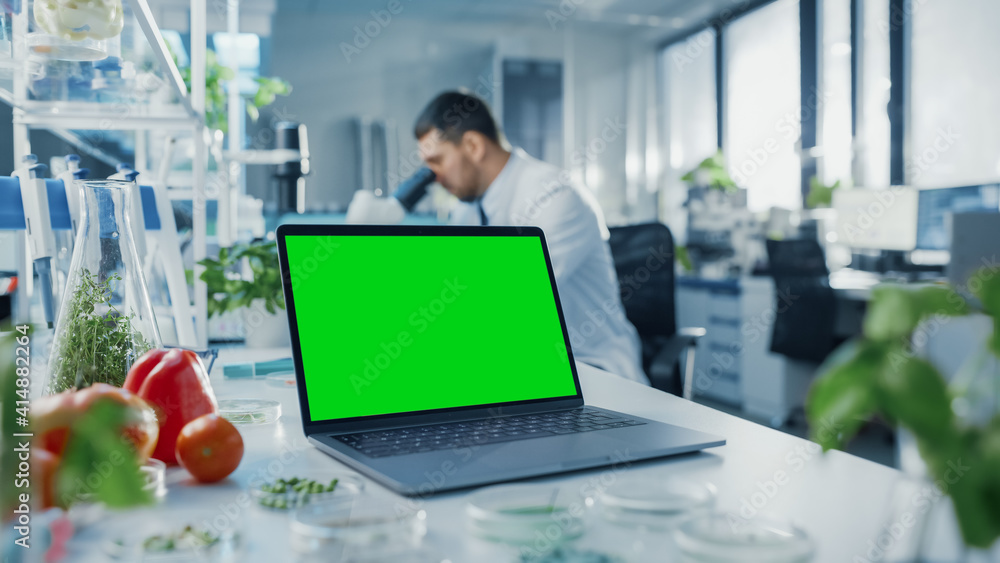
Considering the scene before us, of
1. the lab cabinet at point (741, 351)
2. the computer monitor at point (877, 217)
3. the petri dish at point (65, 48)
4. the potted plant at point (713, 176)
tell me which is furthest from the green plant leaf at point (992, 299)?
the potted plant at point (713, 176)

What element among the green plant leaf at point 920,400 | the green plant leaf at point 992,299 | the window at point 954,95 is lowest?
the green plant leaf at point 920,400

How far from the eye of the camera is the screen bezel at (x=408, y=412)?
27.9 inches

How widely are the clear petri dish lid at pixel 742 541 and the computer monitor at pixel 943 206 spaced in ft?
10.4

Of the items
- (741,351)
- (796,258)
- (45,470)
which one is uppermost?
(796,258)

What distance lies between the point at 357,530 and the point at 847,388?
10.8 inches

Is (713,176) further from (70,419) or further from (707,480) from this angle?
(70,419)

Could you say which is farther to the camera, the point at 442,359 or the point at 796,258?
the point at 796,258

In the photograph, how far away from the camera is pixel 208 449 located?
564mm

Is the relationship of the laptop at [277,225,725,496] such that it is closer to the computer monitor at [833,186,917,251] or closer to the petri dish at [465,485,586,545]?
the petri dish at [465,485,586,545]

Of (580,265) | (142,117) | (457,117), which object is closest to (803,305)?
(580,265)

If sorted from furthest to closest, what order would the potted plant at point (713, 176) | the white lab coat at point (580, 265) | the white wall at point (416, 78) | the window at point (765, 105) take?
1. the white wall at point (416, 78)
2. the window at point (765, 105)
3. the potted plant at point (713, 176)
4. the white lab coat at point (580, 265)

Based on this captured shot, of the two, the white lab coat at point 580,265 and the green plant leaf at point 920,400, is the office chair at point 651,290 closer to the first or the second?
the white lab coat at point 580,265

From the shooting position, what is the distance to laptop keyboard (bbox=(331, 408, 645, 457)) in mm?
646

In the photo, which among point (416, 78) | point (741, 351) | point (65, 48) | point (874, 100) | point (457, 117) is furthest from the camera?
point (416, 78)
